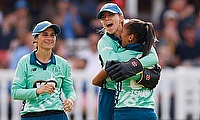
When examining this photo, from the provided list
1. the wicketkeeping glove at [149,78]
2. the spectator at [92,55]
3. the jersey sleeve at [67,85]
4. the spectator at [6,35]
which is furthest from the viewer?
the spectator at [6,35]

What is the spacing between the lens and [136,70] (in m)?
6.83

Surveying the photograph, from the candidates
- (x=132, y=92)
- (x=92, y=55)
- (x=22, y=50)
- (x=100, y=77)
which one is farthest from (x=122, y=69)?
(x=22, y=50)

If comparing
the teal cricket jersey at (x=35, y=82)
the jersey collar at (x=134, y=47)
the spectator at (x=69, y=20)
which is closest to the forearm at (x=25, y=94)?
the teal cricket jersey at (x=35, y=82)

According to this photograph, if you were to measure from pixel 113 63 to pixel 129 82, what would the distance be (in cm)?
32

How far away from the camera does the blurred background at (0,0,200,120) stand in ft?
44.3

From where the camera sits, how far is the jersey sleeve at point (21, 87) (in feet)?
23.7

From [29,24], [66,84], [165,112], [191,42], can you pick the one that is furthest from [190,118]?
[66,84]

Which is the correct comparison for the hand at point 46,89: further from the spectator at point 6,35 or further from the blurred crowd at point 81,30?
the spectator at point 6,35

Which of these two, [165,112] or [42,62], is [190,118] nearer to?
[165,112]

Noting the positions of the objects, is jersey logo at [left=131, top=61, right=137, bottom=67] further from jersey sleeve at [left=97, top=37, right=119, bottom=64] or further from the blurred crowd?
the blurred crowd

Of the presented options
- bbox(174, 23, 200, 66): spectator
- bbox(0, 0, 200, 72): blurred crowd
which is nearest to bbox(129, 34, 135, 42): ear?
bbox(0, 0, 200, 72): blurred crowd

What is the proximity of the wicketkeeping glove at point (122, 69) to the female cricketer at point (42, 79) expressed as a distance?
2.40 ft

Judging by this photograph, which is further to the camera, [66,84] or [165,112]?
[165,112]

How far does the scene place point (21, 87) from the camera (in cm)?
732
